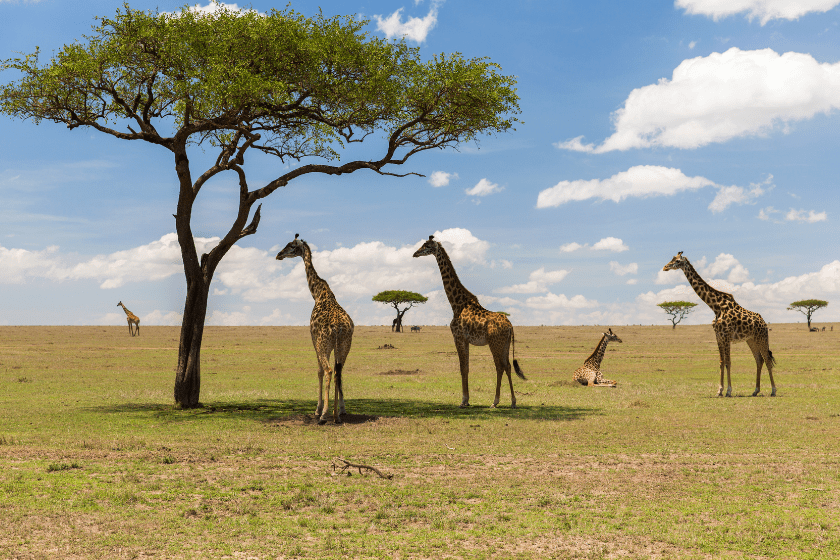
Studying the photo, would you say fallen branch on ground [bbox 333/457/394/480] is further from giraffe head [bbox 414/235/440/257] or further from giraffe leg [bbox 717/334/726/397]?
giraffe leg [bbox 717/334/726/397]

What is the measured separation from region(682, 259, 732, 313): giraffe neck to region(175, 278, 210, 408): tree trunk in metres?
15.9

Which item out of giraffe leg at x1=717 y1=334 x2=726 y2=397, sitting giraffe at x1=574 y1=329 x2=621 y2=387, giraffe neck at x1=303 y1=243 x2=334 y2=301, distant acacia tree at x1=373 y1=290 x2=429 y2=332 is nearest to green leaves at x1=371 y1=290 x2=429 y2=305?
distant acacia tree at x1=373 y1=290 x2=429 y2=332

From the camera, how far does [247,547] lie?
696 centimetres

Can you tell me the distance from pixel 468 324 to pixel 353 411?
3879 mm

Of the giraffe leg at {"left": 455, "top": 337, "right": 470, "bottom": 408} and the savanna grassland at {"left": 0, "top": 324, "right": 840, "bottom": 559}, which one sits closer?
the savanna grassland at {"left": 0, "top": 324, "right": 840, "bottom": 559}

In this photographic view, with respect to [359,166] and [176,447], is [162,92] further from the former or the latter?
[176,447]

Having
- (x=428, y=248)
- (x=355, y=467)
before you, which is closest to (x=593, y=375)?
(x=428, y=248)

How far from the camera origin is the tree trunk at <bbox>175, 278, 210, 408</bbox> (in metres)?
18.8

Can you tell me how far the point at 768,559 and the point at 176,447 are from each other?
9.46 metres

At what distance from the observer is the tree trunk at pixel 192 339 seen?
18844 millimetres

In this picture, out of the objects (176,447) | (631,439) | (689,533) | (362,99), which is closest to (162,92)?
(362,99)

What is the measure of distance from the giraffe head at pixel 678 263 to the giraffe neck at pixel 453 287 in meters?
8.27

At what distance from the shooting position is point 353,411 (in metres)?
17.6

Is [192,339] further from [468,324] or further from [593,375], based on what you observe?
[593,375]
